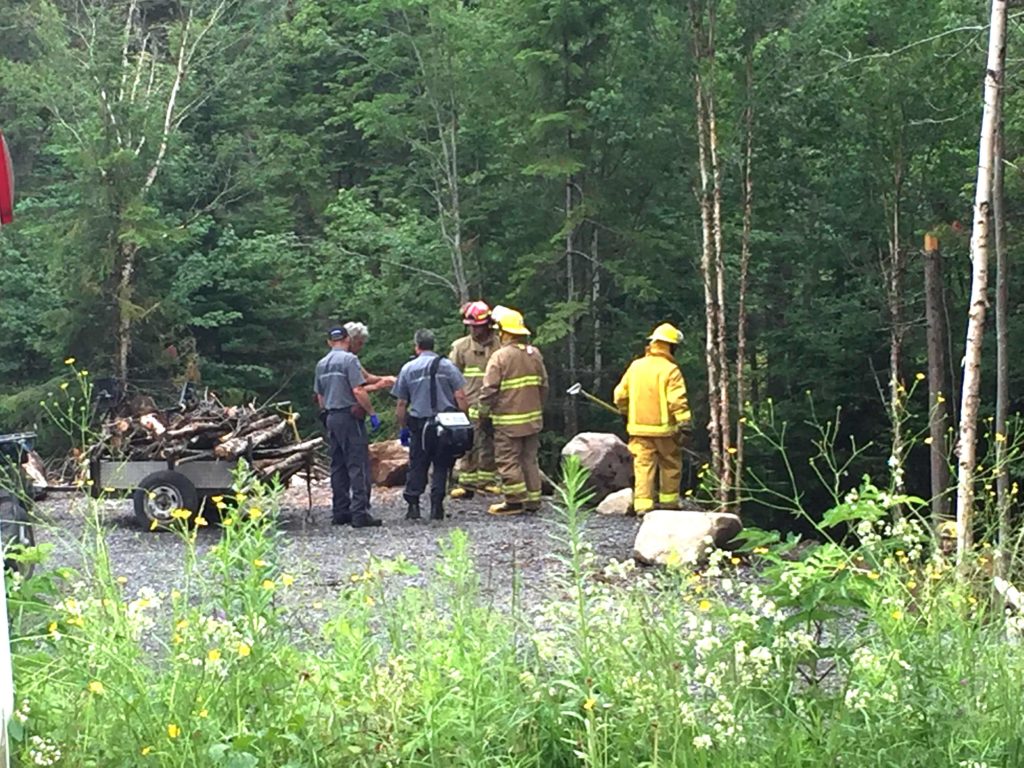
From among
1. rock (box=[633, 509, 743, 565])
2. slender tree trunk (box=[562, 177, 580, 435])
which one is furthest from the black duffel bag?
slender tree trunk (box=[562, 177, 580, 435])

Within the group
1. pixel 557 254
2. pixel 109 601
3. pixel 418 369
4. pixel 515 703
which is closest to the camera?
pixel 515 703

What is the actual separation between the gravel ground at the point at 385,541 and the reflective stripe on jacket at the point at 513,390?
38.9 inches

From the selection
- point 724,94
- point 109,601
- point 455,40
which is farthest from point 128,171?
point 109,601

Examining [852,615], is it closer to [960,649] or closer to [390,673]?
[960,649]

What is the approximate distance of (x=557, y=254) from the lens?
72.2 ft

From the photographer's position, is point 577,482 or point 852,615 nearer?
point 577,482

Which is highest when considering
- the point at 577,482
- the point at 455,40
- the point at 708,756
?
the point at 455,40

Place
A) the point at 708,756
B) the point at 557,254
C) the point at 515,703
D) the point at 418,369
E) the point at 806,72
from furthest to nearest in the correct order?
the point at 557,254
the point at 806,72
the point at 418,369
the point at 515,703
the point at 708,756

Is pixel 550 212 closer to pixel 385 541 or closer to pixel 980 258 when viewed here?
pixel 385 541

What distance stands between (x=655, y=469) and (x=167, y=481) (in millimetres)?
4929

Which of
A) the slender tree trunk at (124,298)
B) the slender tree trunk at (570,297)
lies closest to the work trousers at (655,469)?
the slender tree trunk at (570,297)

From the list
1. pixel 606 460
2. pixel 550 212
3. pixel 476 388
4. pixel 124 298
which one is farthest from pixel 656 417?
pixel 124 298

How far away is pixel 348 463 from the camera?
12992mm

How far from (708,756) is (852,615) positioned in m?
0.89
